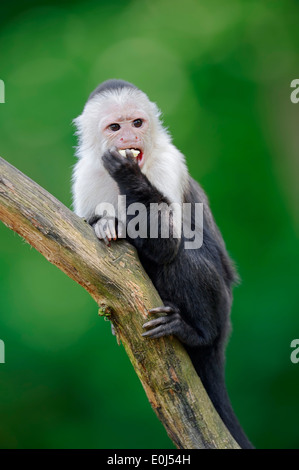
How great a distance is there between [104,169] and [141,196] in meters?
0.68

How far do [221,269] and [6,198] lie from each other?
5.46 feet

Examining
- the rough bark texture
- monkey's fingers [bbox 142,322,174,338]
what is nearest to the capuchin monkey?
monkey's fingers [bbox 142,322,174,338]

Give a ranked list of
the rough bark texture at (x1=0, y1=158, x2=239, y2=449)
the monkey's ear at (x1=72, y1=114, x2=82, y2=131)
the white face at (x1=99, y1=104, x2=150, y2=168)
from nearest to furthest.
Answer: the rough bark texture at (x1=0, y1=158, x2=239, y2=449)
the white face at (x1=99, y1=104, x2=150, y2=168)
the monkey's ear at (x1=72, y1=114, x2=82, y2=131)

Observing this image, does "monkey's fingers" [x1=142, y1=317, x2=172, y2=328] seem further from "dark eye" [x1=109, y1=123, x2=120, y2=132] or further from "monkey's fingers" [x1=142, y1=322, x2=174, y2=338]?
"dark eye" [x1=109, y1=123, x2=120, y2=132]

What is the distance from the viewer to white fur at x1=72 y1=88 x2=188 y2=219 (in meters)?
3.69

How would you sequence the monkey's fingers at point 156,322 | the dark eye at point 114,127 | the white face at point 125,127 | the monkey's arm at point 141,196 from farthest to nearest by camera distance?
1. the dark eye at point 114,127
2. the white face at point 125,127
3. the monkey's arm at point 141,196
4. the monkey's fingers at point 156,322

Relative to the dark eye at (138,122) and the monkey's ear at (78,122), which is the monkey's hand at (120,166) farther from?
the monkey's ear at (78,122)

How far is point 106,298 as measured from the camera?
3146 mm

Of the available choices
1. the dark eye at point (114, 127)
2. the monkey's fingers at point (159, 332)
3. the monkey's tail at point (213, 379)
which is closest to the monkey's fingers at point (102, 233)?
the monkey's fingers at point (159, 332)

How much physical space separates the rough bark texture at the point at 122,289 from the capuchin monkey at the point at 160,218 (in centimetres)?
11

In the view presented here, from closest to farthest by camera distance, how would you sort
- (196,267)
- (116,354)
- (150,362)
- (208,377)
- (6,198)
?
1. (6,198)
2. (150,362)
3. (196,267)
4. (208,377)
5. (116,354)

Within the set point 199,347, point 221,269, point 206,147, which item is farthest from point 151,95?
point 199,347

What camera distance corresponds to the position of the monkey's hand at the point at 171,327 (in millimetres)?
3178
